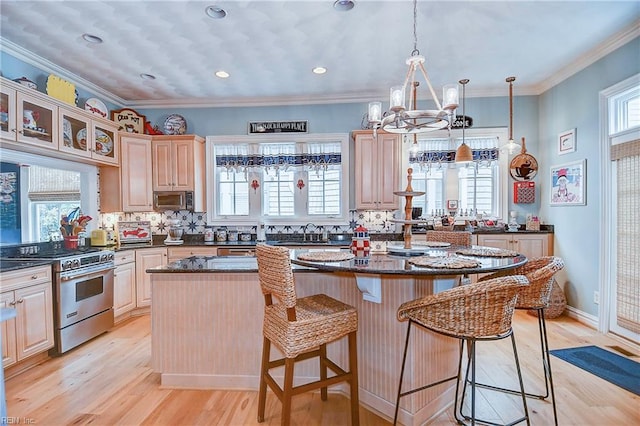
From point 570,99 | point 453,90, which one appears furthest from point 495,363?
point 570,99

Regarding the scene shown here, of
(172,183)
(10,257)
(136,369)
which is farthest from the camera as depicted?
(172,183)

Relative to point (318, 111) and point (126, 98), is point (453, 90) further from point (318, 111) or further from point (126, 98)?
point (126, 98)

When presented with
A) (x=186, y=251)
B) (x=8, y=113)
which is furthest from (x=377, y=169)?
(x=8, y=113)

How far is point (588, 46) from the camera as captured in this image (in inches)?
133

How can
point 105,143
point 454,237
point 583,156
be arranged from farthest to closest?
point 105,143 < point 583,156 < point 454,237

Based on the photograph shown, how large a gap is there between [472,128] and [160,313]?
4443mm

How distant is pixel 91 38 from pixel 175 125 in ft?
5.64

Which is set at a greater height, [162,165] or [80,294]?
[162,165]

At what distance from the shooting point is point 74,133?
11.9 feet

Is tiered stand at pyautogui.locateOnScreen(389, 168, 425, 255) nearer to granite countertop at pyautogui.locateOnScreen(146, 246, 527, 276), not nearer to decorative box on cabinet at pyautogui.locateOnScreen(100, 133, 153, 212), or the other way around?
granite countertop at pyautogui.locateOnScreen(146, 246, 527, 276)

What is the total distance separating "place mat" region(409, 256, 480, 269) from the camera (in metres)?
1.63

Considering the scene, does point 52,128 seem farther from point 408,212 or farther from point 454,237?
point 454,237

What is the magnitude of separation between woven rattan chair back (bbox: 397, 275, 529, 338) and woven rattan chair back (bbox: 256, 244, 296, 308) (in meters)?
0.62

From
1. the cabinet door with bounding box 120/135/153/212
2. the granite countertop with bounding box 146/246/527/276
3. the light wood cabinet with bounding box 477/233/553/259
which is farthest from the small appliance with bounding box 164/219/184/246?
the light wood cabinet with bounding box 477/233/553/259
